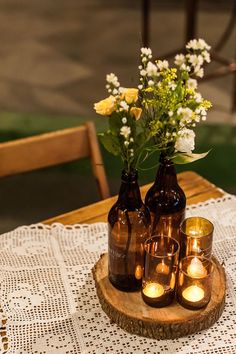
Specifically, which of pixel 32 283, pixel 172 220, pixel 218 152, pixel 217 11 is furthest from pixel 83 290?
pixel 217 11

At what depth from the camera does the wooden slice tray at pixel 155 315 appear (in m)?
1.07

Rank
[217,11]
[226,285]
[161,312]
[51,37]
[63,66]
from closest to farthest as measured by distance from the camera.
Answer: [161,312], [226,285], [63,66], [51,37], [217,11]

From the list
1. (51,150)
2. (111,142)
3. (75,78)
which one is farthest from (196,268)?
(75,78)

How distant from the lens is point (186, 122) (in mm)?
980

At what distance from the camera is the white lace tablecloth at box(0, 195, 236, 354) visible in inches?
42.4

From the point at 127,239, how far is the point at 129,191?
0.34 feet

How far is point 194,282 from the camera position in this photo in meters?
1.08

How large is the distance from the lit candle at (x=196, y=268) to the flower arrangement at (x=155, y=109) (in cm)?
22

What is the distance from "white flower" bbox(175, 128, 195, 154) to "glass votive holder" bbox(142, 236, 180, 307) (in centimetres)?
19

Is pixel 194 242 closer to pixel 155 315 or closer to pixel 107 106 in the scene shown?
pixel 155 315

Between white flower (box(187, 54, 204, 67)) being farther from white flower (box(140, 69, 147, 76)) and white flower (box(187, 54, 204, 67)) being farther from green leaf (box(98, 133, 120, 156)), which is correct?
green leaf (box(98, 133, 120, 156))

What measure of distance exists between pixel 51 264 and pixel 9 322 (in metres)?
0.20

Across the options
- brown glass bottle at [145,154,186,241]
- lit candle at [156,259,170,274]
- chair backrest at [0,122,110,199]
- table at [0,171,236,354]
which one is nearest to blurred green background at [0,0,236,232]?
chair backrest at [0,122,110,199]

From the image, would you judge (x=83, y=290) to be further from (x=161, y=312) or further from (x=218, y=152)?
(x=218, y=152)
